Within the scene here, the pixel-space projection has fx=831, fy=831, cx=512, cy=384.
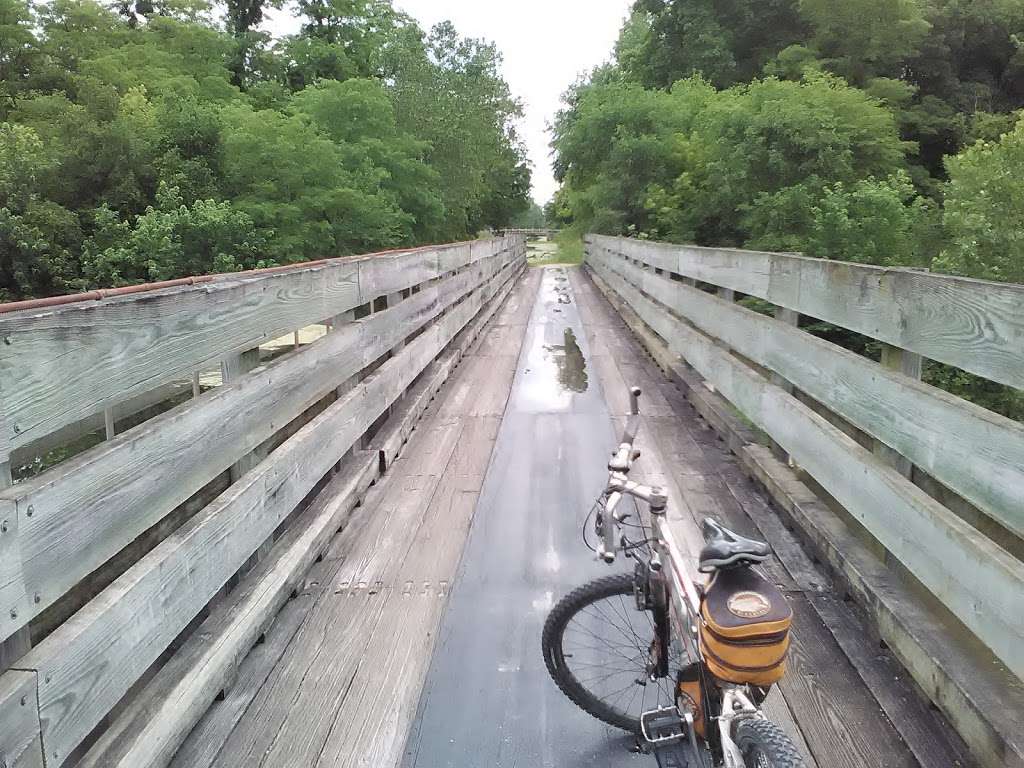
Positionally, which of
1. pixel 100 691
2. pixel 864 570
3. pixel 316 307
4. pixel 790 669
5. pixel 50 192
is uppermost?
pixel 50 192

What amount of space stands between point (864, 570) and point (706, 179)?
1841 cm

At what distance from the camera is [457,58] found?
31828mm

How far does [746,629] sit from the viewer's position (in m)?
1.78

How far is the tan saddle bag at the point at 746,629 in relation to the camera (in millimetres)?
1784

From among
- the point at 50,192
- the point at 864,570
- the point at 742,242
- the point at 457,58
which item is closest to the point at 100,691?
the point at 864,570

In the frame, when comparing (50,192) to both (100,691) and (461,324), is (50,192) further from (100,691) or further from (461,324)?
(100,691)

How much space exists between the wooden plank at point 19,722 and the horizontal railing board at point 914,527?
7.00ft

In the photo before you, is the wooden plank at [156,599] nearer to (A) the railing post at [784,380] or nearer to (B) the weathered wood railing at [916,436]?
(B) the weathered wood railing at [916,436]

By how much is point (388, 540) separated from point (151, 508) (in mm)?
1835

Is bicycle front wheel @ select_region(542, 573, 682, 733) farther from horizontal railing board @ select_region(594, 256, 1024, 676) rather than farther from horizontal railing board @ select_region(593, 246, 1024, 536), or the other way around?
horizontal railing board @ select_region(593, 246, 1024, 536)

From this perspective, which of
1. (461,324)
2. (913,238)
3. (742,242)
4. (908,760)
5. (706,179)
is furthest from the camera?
(706,179)

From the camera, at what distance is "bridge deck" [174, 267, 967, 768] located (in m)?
2.41

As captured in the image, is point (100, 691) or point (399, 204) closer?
point (100, 691)

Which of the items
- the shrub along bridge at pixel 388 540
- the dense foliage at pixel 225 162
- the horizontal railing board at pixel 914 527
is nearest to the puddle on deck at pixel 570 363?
the shrub along bridge at pixel 388 540
